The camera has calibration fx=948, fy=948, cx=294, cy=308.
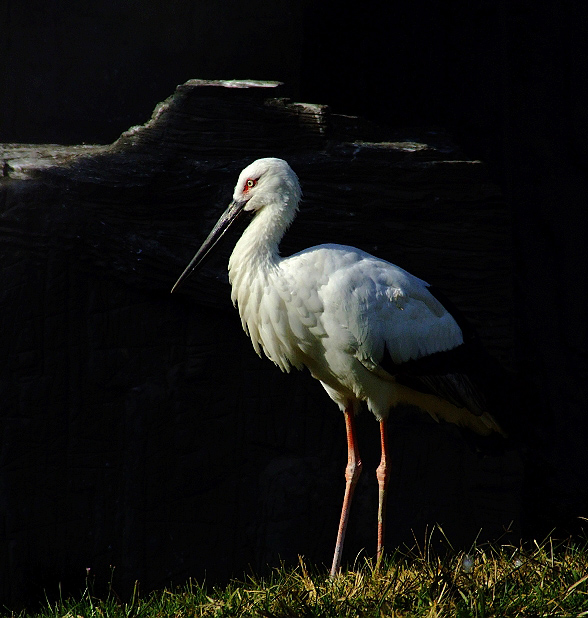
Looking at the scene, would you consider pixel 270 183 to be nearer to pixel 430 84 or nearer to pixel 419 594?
pixel 430 84

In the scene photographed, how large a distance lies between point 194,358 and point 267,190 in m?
1.02

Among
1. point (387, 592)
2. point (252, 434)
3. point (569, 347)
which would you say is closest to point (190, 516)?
point (252, 434)

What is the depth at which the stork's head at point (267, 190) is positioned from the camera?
173 inches

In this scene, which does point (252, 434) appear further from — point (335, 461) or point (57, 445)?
point (57, 445)

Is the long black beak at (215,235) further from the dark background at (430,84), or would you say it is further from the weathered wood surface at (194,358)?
the dark background at (430,84)

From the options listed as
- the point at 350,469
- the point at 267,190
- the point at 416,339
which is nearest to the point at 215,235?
the point at 267,190

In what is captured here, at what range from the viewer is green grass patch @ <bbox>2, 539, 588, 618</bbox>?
11.1 ft

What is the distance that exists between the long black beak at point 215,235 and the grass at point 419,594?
1467mm

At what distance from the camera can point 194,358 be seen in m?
4.89

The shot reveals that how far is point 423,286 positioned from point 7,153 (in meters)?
2.15

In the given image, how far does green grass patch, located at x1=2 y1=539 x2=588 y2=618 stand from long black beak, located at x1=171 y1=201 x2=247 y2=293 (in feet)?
4.86

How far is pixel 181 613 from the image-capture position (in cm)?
386

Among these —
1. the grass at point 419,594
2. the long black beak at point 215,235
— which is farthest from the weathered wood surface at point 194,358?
the grass at point 419,594

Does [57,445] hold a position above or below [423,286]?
below
